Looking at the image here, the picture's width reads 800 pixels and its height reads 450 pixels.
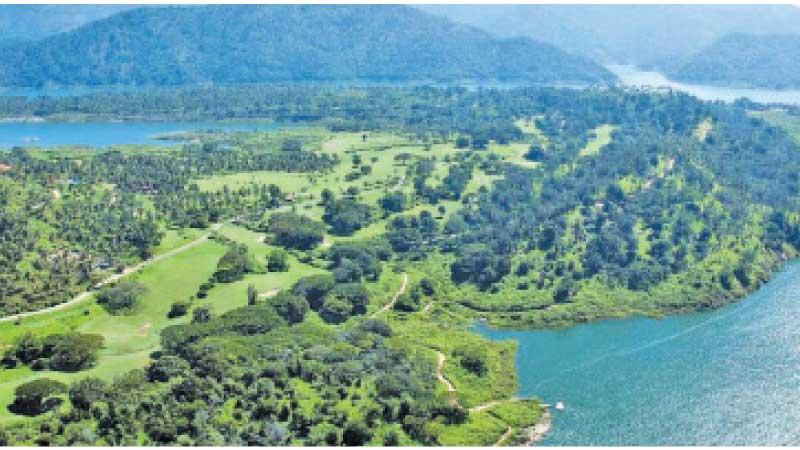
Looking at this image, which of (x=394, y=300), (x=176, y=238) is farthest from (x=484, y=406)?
(x=176, y=238)

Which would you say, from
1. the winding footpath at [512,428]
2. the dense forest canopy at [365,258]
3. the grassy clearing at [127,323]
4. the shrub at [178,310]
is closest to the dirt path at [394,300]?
the dense forest canopy at [365,258]

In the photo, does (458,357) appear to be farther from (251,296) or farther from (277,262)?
(277,262)

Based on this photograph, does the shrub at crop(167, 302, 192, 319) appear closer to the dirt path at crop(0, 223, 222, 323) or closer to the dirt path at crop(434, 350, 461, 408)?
the dirt path at crop(0, 223, 222, 323)

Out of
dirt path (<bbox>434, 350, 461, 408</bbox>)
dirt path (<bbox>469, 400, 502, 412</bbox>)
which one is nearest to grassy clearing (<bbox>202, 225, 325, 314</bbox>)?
dirt path (<bbox>434, 350, 461, 408</bbox>)

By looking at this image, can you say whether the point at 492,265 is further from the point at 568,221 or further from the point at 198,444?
the point at 198,444

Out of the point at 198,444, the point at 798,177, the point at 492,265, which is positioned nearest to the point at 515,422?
the point at 198,444

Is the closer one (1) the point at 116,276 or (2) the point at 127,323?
(2) the point at 127,323
